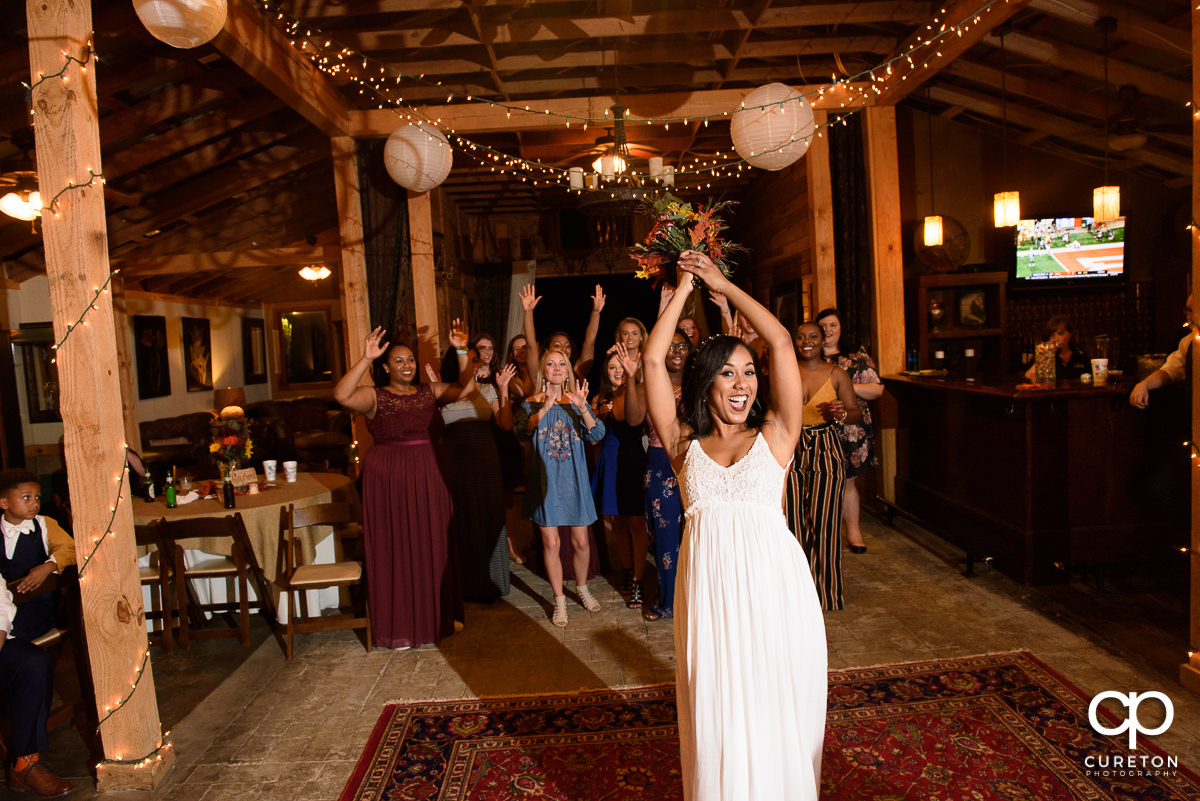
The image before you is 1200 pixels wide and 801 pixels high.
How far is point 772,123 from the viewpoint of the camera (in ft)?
15.6

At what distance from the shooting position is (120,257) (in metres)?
9.59

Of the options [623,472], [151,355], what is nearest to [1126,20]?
[623,472]

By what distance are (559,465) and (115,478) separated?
2.23m

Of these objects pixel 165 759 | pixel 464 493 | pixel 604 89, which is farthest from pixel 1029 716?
pixel 604 89

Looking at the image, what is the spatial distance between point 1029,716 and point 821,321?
2.81 metres

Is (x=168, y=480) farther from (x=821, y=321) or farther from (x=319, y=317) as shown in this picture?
(x=319, y=317)

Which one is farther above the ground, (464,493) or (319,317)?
(319,317)

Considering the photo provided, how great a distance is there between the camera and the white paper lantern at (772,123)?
478cm

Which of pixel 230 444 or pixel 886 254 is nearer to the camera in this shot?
pixel 230 444

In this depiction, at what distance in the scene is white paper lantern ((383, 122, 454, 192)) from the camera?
5.15m

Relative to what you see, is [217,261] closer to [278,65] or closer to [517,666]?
[278,65]

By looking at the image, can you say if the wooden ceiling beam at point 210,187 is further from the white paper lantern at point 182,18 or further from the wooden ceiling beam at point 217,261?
the white paper lantern at point 182,18

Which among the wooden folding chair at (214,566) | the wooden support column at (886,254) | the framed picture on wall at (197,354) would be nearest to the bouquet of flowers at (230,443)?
the wooden folding chair at (214,566)

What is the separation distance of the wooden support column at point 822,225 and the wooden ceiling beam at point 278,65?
3985 millimetres
